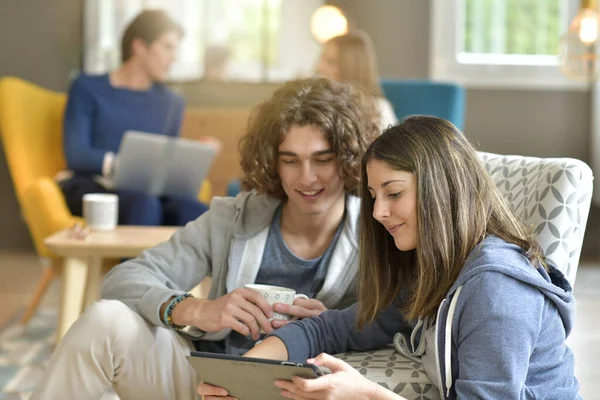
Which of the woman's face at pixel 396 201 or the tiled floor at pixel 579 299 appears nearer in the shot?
the woman's face at pixel 396 201

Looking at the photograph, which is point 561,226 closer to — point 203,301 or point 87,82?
point 203,301

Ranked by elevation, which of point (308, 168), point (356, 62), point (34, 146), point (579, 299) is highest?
point (356, 62)

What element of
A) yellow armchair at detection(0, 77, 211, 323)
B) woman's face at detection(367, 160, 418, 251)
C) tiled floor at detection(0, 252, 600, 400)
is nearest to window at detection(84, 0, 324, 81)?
yellow armchair at detection(0, 77, 211, 323)

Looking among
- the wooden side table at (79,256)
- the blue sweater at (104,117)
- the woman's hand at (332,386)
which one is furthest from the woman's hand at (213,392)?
the blue sweater at (104,117)

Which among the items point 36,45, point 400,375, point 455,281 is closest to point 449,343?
point 455,281

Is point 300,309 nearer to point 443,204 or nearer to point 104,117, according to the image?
point 443,204

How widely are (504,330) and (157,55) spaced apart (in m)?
3.01

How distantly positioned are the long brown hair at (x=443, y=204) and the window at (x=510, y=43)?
145 inches

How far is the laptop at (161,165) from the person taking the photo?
3240 millimetres

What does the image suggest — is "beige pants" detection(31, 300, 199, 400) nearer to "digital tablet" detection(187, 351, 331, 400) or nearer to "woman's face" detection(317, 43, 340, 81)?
"digital tablet" detection(187, 351, 331, 400)

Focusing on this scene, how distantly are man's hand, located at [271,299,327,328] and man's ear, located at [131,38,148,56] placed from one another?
2.53 meters

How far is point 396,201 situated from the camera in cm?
134

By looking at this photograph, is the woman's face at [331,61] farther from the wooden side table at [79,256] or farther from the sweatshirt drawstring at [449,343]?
the sweatshirt drawstring at [449,343]

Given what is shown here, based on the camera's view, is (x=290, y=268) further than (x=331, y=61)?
No
